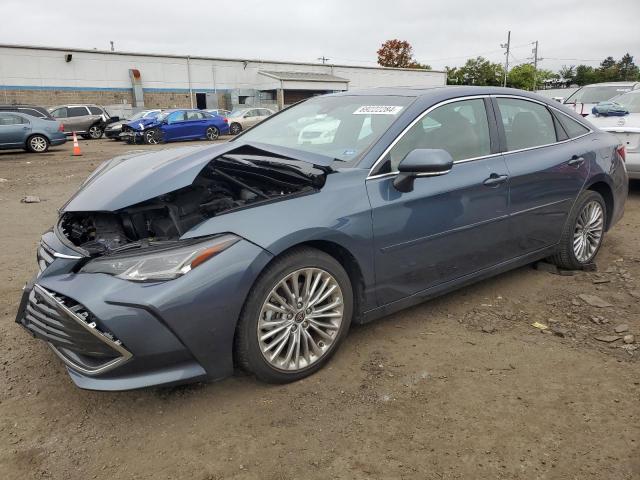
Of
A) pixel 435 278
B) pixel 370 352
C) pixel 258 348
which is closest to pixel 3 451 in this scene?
pixel 258 348

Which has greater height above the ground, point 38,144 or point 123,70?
point 123,70

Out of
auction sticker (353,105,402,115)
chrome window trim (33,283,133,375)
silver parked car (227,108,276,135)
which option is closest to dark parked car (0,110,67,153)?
silver parked car (227,108,276,135)

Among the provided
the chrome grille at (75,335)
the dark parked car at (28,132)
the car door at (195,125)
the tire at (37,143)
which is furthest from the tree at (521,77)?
the chrome grille at (75,335)

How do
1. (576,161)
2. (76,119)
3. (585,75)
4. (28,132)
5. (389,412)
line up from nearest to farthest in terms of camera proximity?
(389,412)
(576,161)
(28,132)
(76,119)
(585,75)

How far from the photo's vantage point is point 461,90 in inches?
148

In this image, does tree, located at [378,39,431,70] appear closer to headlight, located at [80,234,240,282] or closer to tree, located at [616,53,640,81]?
tree, located at [616,53,640,81]

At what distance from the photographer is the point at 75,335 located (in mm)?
2441

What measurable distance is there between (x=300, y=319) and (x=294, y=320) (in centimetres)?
4

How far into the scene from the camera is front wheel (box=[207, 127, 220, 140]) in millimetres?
22781

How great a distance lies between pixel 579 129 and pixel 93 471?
4456 mm

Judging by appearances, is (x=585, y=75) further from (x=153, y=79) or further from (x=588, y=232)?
(x=588, y=232)

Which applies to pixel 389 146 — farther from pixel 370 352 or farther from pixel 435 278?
pixel 370 352

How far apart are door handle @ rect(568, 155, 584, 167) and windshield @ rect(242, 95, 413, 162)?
165 cm

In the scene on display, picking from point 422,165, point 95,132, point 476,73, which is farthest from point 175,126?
point 476,73
